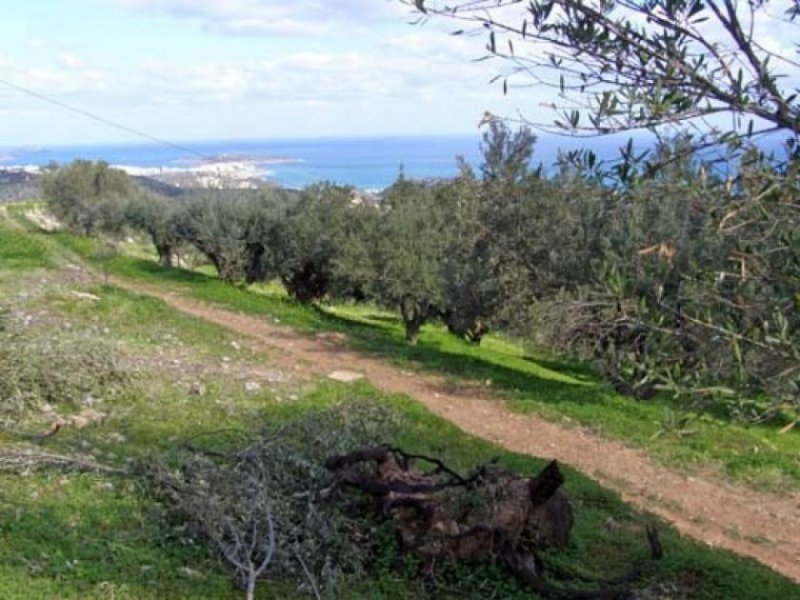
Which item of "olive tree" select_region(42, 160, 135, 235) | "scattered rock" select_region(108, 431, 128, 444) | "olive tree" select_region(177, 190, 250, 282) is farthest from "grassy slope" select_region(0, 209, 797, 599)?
"olive tree" select_region(42, 160, 135, 235)

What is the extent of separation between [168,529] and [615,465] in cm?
A: 548

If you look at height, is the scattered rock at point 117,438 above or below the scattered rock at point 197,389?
above

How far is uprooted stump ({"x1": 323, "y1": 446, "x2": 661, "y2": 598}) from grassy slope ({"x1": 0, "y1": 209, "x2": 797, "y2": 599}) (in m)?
0.17

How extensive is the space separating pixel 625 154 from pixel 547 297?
11064 millimetres

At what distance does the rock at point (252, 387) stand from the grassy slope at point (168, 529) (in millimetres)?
137

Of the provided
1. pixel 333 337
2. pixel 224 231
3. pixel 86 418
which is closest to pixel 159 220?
pixel 224 231

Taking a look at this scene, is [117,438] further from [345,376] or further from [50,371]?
[345,376]

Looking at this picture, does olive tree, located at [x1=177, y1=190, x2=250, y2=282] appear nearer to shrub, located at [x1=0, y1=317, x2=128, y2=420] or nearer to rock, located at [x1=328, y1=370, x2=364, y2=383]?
rock, located at [x1=328, y1=370, x2=364, y2=383]

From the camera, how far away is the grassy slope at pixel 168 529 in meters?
4.49

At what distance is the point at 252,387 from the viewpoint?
31.7 feet

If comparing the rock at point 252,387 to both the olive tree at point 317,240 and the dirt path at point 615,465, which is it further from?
the olive tree at point 317,240

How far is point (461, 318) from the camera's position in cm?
1589

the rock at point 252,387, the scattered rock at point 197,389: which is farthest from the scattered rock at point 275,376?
the scattered rock at point 197,389

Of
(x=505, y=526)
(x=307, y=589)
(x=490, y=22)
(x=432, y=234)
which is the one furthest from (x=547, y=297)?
(x=490, y=22)
